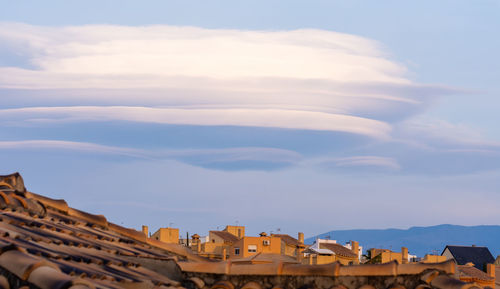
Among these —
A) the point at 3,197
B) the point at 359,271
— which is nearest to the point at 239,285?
the point at 359,271

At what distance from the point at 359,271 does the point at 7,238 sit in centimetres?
426

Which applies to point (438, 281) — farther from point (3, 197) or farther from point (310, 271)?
point (3, 197)

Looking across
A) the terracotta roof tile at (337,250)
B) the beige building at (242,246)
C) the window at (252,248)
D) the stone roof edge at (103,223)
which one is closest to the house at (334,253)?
the terracotta roof tile at (337,250)

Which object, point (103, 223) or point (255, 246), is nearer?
point (103, 223)

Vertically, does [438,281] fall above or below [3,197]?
below

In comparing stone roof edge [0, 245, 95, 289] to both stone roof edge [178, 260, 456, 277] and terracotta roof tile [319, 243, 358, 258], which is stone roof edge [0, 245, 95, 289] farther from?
terracotta roof tile [319, 243, 358, 258]

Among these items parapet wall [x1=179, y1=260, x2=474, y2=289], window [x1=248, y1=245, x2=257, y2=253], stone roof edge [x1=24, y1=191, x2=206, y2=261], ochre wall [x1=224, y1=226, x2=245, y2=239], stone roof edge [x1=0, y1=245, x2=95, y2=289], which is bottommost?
stone roof edge [x1=0, y1=245, x2=95, y2=289]

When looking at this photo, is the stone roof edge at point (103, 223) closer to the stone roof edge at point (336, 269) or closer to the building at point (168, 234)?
the stone roof edge at point (336, 269)

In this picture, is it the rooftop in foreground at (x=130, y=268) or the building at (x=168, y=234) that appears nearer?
Answer: the rooftop in foreground at (x=130, y=268)

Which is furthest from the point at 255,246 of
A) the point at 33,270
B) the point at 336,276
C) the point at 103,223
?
the point at 33,270

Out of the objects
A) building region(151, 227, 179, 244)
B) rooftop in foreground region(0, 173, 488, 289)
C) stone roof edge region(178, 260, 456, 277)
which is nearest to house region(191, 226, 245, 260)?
building region(151, 227, 179, 244)

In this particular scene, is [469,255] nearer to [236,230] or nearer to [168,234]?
[236,230]

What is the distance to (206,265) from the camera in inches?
463

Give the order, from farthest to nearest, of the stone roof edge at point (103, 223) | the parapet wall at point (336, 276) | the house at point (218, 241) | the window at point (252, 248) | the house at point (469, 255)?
the house at point (469, 255) < the house at point (218, 241) < the window at point (252, 248) < the stone roof edge at point (103, 223) < the parapet wall at point (336, 276)
